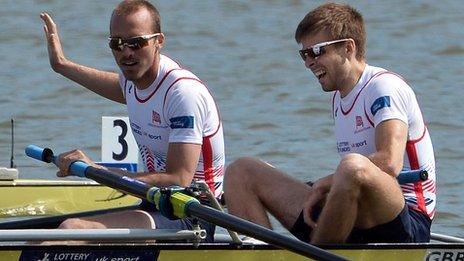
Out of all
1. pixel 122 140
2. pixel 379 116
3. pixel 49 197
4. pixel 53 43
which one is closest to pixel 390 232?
pixel 379 116

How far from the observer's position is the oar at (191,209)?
5.86m

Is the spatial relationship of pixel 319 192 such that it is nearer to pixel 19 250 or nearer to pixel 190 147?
pixel 190 147

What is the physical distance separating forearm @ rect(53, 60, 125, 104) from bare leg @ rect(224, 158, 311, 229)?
1013 millimetres

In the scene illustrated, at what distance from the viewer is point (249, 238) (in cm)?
642

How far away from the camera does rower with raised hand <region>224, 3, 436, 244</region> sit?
6.11 m

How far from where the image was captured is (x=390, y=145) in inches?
241

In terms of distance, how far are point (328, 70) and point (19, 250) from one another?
5.06 ft

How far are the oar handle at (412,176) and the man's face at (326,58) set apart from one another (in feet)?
1.68

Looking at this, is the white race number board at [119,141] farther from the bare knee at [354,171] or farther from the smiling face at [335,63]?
the bare knee at [354,171]

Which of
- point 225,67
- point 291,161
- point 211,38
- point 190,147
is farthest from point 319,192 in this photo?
point 211,38

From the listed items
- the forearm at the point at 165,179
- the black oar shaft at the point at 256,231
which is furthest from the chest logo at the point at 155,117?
the black oar shaft at the point at 256,231

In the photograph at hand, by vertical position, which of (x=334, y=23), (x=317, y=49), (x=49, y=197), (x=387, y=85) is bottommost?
(x=49, y=197)

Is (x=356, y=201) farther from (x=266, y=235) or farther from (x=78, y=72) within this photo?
(x=78, y=72)

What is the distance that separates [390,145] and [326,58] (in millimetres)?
508
